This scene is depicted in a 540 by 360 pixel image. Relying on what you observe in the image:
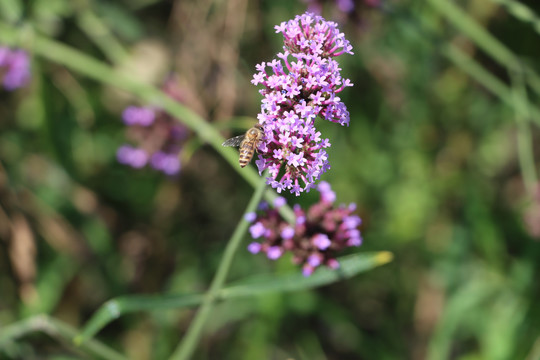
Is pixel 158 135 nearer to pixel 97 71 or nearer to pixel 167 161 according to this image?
pixel 167 161

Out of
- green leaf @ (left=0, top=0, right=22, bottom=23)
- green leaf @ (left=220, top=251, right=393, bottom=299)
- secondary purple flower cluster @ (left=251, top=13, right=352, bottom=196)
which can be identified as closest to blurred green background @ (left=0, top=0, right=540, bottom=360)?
green leaf @ (left=0, top=0, right=22, bottom=23)

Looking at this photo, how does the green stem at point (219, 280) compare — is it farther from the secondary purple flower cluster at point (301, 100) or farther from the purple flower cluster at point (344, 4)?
the purple flower cluster at point (344, 4)

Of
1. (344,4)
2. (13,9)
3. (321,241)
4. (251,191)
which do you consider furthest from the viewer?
(251,191)

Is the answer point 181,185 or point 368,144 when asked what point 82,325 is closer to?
point 181,185

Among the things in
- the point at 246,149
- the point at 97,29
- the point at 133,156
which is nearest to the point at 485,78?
the point at 246,149

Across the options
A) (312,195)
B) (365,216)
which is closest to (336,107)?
(312,195)

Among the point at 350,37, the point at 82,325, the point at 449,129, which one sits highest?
the point at 350,37
